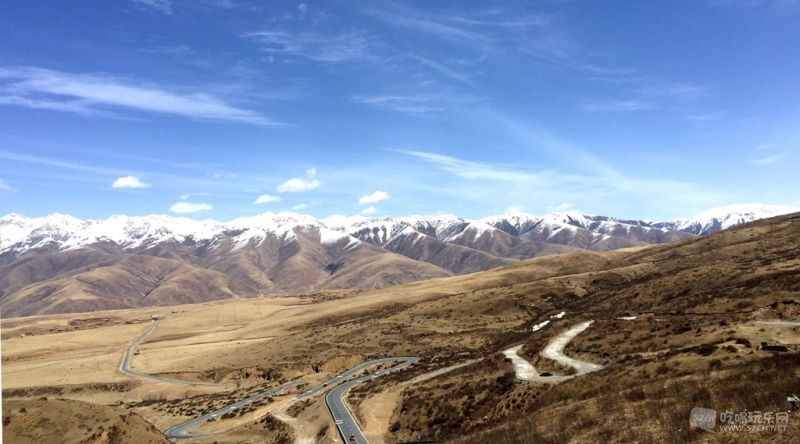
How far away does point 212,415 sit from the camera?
203 feet

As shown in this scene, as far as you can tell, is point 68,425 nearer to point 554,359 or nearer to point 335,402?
point 335,402

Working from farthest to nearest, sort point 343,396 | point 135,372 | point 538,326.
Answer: point 135,372
point 538,326
point 343,396

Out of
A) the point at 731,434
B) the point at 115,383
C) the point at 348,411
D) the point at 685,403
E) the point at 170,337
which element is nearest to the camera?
the point at 731,434

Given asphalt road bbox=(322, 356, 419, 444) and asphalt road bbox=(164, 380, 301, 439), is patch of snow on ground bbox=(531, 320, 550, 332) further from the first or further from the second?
asphalt road bbox=(164, 380, 301, 439)

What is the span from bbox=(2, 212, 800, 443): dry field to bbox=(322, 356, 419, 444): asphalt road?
1.28 meters

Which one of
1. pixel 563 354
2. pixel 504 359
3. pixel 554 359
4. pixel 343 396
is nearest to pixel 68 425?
pixel 343 396

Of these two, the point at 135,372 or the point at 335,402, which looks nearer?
the point at 335,402

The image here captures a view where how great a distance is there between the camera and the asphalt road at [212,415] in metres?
54.8

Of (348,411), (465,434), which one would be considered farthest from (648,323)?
(348,411)

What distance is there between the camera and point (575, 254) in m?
173

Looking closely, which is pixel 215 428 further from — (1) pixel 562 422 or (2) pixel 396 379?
(1) pixel 562 422

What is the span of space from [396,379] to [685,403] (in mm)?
39944

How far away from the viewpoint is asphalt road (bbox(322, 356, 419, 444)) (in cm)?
4406

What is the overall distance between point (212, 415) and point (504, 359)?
3665 centimetres
